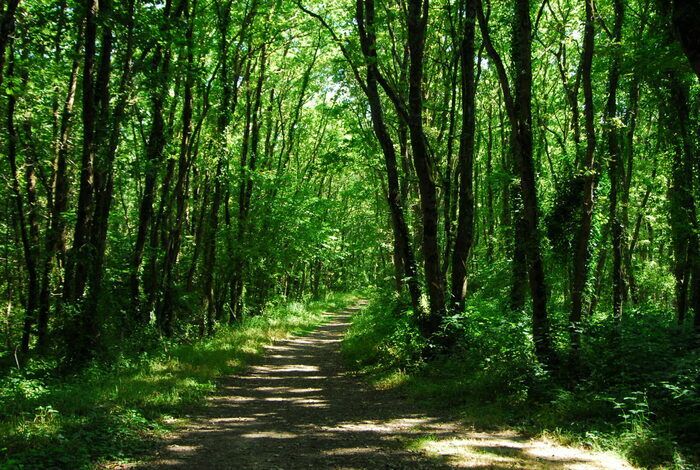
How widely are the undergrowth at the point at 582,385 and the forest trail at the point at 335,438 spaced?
1.44 feet

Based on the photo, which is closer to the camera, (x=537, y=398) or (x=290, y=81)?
(x=537, y=398)

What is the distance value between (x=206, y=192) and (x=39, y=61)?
29.3 ft

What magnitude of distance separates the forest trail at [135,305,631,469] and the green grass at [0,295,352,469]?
470 mm

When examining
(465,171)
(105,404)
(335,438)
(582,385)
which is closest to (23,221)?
(105,404)

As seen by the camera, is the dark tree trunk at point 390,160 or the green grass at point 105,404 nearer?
the green grass at point 105,404

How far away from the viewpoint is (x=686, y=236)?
12.6 meters

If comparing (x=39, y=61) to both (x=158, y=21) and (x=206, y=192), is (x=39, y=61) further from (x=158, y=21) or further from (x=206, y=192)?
(x=206, y=192)

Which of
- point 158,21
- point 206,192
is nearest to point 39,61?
point 158,21

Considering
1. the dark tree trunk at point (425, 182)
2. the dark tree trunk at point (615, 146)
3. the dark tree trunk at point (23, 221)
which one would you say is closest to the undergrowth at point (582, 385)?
the dark tree trunk at point (425, 182)

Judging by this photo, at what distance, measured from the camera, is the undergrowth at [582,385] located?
19.0 ft

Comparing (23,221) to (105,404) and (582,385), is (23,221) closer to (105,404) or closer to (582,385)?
(105,404)

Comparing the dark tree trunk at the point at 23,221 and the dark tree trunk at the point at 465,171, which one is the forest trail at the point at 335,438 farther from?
the dark tree trunk at the point at 23,221

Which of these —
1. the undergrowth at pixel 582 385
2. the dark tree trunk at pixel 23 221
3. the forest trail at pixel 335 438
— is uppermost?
the dark tree trunk at pixel 23 221

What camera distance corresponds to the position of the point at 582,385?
25.1 ft
